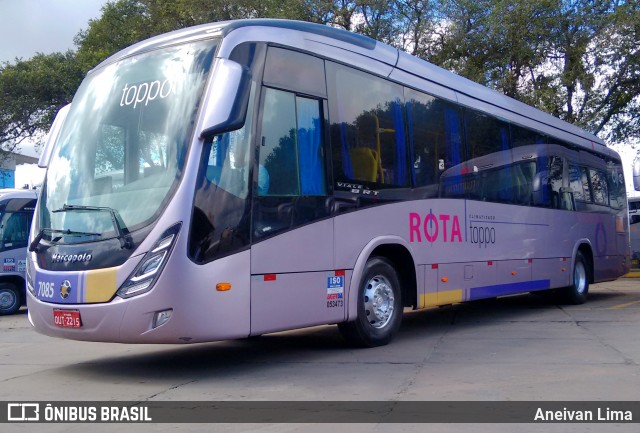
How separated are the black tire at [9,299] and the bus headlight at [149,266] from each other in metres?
11.5

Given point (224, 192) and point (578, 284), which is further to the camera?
point (578, 284)

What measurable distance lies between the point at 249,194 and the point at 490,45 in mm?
17111

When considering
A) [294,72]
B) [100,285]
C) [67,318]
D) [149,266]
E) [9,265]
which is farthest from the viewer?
[9,265]

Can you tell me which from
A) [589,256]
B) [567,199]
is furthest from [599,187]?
[567,199]

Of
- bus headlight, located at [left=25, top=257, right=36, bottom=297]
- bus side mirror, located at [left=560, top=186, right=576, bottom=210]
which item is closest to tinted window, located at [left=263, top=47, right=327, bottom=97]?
bus headlight, located at [left=25, top=257, right=36, bottom=297]

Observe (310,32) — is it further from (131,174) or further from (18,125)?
(18,125)

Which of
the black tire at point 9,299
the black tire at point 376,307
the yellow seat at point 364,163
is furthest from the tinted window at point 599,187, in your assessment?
the black tire at point 9,299

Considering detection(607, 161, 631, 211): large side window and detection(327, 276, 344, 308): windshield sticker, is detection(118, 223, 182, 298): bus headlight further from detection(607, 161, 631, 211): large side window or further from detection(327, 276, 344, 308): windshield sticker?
detection(607, 161, 631, 211): large side window

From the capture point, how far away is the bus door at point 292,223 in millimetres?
7523

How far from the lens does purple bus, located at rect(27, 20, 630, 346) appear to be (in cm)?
701

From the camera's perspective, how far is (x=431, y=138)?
1055 cm

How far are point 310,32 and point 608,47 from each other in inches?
627

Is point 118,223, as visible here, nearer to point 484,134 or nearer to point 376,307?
point 376,307

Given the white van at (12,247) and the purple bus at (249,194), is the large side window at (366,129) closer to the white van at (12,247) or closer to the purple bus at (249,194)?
the purple bus at (249,194)
